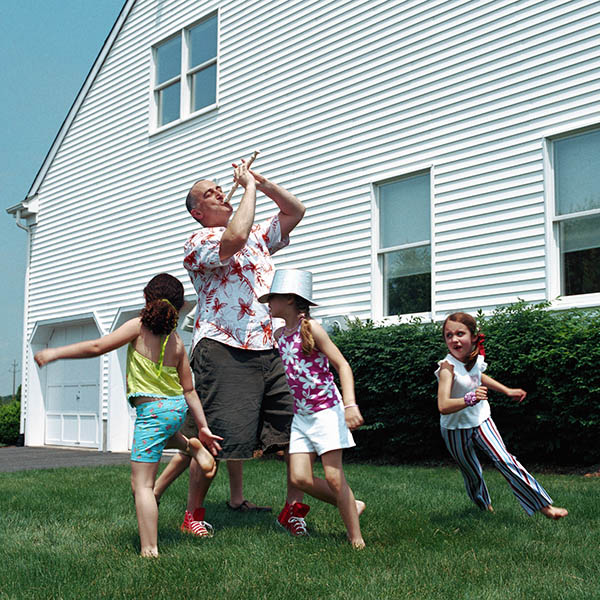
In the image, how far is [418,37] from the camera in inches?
361

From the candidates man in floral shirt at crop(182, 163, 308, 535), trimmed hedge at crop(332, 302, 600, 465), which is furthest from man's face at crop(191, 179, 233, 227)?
trimmed hedge at crop(332, 302, 600, 465)

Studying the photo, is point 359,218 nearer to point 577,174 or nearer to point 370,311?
point 370,311

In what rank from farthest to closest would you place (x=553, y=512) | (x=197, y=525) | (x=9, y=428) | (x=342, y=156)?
(x=9, y=428)
(x=342, y=156)
(x=553, y=512)
(x=197, y=525)

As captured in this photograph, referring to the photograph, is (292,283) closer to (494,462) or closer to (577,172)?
(494,462)

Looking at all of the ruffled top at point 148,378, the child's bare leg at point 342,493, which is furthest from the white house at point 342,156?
the ruffled top at point 148,378

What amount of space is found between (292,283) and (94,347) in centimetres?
103

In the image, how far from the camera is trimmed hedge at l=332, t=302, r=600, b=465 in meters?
6.91

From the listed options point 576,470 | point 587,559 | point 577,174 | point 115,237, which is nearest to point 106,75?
point 115,237

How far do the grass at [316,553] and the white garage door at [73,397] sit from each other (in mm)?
8988

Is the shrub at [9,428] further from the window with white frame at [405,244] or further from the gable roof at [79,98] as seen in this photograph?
the window with white frame at [405,244]

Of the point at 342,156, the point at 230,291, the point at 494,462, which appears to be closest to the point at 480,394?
the point at 494,462

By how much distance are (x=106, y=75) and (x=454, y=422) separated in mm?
12545

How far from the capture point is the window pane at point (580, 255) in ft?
24.5

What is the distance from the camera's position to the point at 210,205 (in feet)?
14.4
